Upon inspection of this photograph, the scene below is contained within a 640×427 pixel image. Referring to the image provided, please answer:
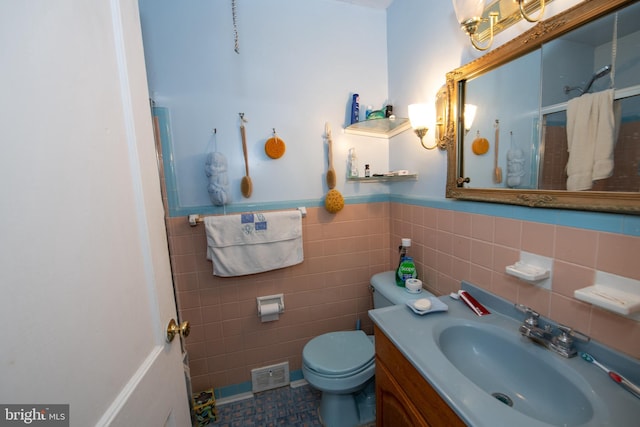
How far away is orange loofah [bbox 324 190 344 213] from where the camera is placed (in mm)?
1548

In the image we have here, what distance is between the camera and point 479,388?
64cm

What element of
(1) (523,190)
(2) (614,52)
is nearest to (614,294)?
(1) (523,190)

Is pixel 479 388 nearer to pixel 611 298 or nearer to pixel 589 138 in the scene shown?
pixel 611 298

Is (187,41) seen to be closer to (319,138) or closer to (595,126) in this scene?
(319,138)

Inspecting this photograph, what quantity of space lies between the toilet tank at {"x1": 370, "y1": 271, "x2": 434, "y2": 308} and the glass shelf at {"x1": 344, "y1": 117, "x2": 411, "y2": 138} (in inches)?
35.8

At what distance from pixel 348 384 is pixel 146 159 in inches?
51.1

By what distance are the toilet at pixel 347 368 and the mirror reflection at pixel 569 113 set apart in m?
0.73

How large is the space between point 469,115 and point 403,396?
1.13 meters

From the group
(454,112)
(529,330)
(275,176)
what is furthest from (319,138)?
(529,330)

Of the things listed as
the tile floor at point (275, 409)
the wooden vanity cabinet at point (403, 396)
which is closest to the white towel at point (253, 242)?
the wooden vanity cabinet at point (403, 396)

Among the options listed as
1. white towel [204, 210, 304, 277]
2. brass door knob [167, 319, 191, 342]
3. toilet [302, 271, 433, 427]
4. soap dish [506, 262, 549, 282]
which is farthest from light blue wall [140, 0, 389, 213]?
soap dish [506, 262, 549, 282]

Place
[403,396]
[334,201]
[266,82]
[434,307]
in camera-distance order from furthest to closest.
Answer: [334,201]
[266,82]
[434,307]
[403,396]

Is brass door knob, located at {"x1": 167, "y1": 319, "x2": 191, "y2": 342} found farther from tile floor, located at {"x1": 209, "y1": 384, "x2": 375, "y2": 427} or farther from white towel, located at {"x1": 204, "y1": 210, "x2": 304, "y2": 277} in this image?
tile floor, located at {"x1": 209, "y1": 384, "x2": 375, "y2": 427}

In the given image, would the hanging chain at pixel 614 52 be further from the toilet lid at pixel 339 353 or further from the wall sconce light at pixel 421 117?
the toilet lid at pixel 339 353
